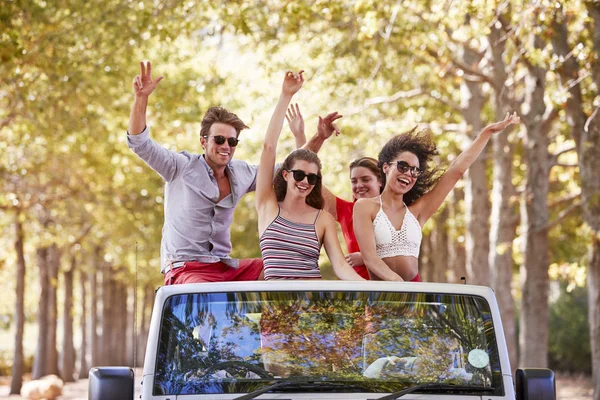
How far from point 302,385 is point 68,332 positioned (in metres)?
29.9

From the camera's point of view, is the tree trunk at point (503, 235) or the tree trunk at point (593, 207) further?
the tree trunk at point (503, 235)

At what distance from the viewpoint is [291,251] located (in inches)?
254

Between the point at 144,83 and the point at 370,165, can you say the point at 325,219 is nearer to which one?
the point at 370,165

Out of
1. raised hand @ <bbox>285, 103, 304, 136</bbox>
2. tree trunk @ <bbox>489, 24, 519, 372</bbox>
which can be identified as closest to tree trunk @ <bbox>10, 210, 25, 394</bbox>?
tree trunk @ <bbox>489, 24, 519, 372</bbox>

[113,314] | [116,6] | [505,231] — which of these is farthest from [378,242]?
[113,314]

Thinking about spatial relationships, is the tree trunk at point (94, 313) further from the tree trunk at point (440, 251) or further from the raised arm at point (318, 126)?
the raised arm at point (318, 126)

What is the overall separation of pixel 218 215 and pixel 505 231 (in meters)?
→ 13.4

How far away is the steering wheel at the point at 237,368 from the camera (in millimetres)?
5145

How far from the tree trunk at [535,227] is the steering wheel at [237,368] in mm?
13871

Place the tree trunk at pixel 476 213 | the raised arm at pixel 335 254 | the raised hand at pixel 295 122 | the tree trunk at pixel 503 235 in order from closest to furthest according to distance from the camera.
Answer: the raised arm at pixel 335 254 < the raised hand at pixel 295 122 < the tree trunk at pixel 503 235 < the tree trunk at pixel 476 213

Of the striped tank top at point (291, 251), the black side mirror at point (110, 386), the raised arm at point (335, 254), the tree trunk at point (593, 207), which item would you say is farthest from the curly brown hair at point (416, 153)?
the tree trunk at point (593, 207)

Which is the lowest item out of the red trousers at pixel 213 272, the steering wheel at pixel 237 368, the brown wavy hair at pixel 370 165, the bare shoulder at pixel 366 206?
the steering wheel at pixel 237 368

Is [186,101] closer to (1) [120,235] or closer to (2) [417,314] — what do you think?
(1) [120,235]

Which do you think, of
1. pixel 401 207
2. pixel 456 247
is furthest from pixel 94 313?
pixel 401 207
